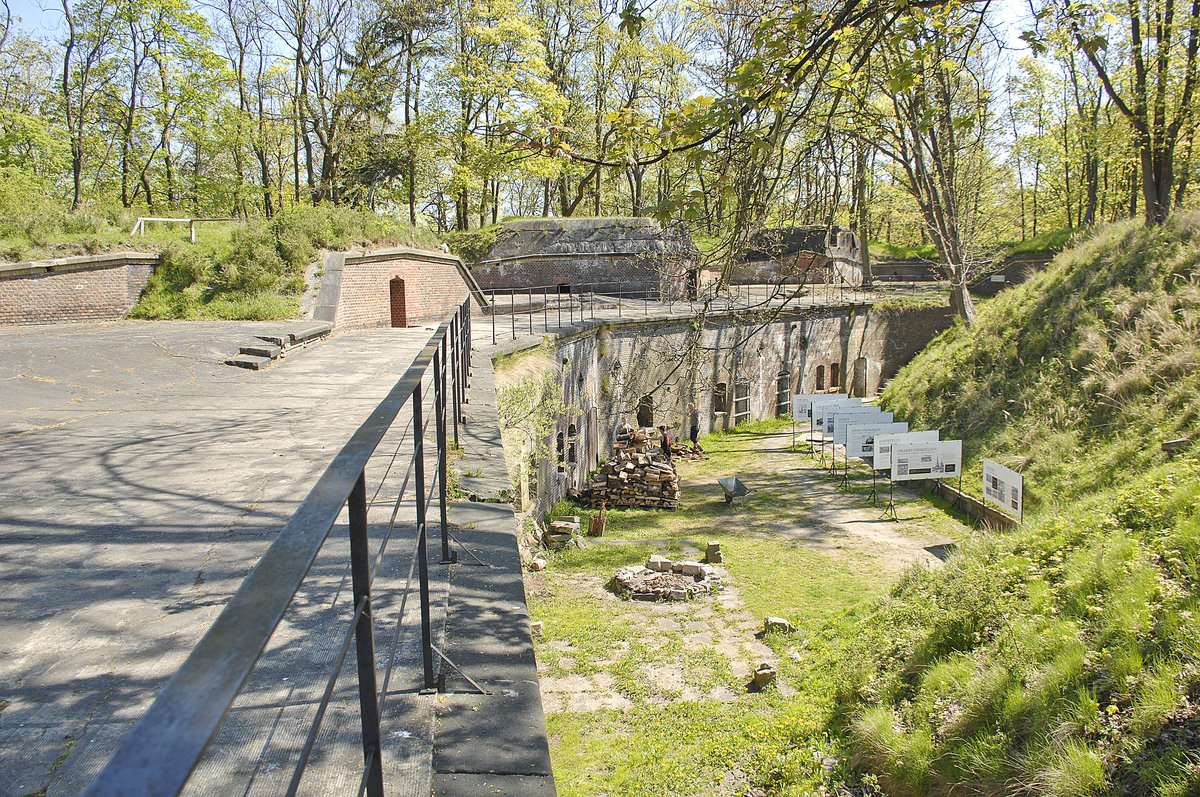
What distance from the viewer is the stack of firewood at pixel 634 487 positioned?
17891 mm

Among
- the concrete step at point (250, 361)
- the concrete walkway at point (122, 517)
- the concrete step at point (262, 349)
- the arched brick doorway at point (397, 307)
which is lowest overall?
the concrete walkway at point (122, 517)

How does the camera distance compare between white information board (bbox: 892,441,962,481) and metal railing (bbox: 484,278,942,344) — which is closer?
white information board (bbox: 892,441,962,481)

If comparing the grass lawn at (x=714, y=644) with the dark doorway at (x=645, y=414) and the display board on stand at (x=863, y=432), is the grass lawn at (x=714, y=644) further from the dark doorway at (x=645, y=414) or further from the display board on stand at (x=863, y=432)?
the dark doorway at (x=645, y=414)

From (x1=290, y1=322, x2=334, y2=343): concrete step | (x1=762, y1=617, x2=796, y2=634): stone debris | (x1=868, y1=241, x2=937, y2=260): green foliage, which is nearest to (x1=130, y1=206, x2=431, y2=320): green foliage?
(x1=290, y1=322, x2=334, y2=343): concrete step

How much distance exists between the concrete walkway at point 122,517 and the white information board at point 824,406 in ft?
47.3

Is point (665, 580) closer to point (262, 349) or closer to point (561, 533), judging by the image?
point (561, 533)

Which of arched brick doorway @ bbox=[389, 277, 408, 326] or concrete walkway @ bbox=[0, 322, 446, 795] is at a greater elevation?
arched brick doorway @ bbox=[389, 277, 408, 326]

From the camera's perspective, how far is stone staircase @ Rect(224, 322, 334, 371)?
1120cm

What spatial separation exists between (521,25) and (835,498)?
24516 millimetres

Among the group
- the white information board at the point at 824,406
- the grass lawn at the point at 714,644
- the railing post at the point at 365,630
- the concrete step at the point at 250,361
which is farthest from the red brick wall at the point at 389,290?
the railing post at the point at 365,630

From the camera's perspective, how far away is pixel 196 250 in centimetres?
1709

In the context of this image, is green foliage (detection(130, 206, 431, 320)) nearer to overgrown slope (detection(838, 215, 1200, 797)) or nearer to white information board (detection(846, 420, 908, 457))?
overgrown slope (detection(838, 215, 1200, 797))

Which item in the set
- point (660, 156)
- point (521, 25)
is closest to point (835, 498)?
point (660, 156)

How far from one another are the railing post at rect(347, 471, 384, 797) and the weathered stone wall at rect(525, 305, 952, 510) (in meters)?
10.7
